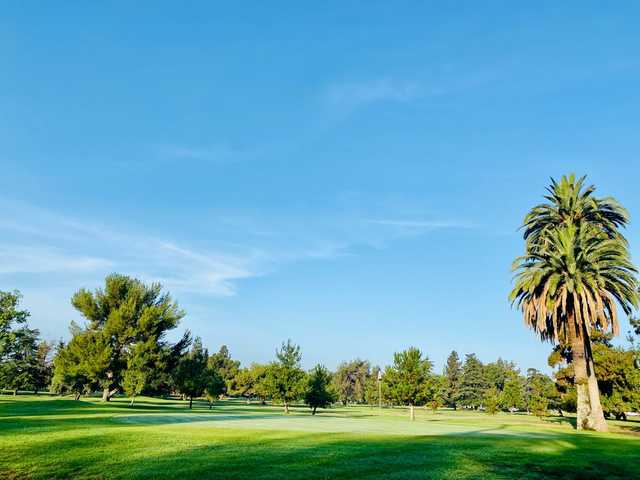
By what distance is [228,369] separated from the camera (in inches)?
5881

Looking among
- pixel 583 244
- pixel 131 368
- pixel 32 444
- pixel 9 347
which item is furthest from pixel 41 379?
pixel 583 244

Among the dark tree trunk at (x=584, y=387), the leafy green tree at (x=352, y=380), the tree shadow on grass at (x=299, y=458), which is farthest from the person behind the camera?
the leafy green tree at (x=352, y=380)

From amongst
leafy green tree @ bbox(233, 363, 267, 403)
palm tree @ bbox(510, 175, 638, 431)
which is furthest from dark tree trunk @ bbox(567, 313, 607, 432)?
leafy green tree @ bbox(233, 363, 267, 403)

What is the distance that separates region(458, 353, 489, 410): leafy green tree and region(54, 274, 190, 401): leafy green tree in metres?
112

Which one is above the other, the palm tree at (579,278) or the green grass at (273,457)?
the palm tree at (579,278)

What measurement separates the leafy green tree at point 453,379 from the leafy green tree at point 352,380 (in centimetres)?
2922

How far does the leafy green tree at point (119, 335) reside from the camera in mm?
64812

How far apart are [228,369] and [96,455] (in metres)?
139

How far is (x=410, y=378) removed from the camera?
59.2 meters

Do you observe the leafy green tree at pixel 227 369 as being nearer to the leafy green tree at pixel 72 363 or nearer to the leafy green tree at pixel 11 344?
the leafy green tree at pixel 11 344

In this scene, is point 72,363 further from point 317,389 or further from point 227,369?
point 227,369

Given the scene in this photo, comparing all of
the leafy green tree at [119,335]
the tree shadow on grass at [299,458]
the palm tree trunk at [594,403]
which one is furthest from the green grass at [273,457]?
the leafy green tree at [119,335]

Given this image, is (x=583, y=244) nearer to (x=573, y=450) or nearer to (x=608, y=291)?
(x=608, y=291)

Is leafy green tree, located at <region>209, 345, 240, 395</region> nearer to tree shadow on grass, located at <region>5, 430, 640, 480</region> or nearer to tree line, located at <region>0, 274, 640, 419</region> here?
tree line, located at <region>0, 274, 640, 419</region>
